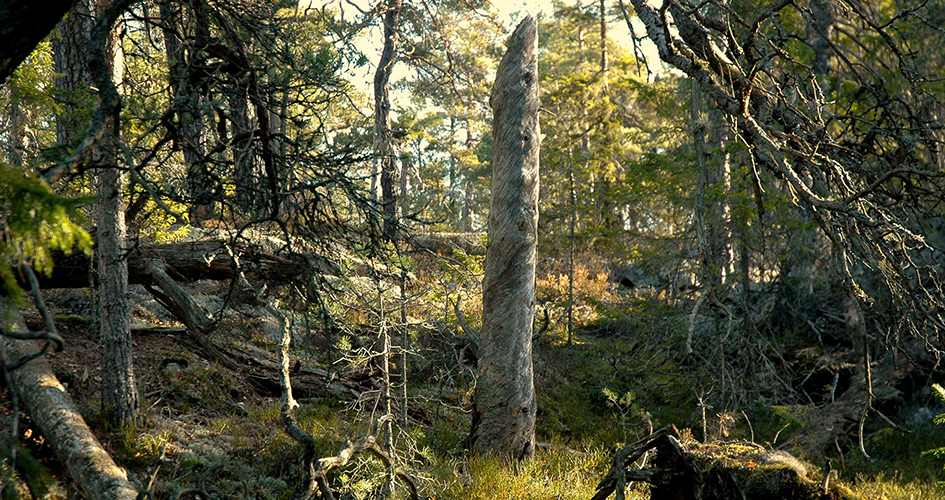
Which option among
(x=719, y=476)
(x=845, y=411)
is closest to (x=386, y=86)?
(x=845, y=411)

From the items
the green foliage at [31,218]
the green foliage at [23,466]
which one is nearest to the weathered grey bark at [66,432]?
the green foliage at [23,466]

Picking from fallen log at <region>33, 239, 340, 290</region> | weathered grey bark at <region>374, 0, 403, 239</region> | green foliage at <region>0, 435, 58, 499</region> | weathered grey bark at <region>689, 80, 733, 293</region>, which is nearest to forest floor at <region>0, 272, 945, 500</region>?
fallen log at <region>33, 239, 340, 290</region>

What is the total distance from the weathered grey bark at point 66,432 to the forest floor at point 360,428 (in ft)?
1.08

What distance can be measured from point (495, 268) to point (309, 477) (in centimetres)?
428

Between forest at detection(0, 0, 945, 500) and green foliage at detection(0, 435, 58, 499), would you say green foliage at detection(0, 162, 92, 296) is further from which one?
green foliage at detection(0, 435, 58, 499)

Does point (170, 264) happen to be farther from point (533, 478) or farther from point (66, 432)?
point (533, 478)

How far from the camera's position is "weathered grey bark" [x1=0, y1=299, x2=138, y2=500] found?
4.04 m

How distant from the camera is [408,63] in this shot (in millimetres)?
17000

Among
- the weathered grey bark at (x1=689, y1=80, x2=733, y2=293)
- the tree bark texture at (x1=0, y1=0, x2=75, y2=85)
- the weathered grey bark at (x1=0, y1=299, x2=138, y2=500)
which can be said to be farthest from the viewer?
the weathered grey bark at (x1=689, y1=80, x2=733, y2=293)

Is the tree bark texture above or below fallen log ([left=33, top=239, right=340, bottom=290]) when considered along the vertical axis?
above

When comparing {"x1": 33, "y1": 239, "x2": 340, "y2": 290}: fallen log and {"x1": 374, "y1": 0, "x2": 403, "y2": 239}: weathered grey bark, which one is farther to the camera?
{"x1": 374, "y1": 0, "x2": 403, "y2": 239}: weathered grey bark

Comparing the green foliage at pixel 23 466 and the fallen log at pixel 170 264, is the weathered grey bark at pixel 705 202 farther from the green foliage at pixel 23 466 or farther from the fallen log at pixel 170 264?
the green foliage at pixel 23 466

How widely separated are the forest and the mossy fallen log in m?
0.02

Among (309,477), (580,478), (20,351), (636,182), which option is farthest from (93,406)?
(636,182)
